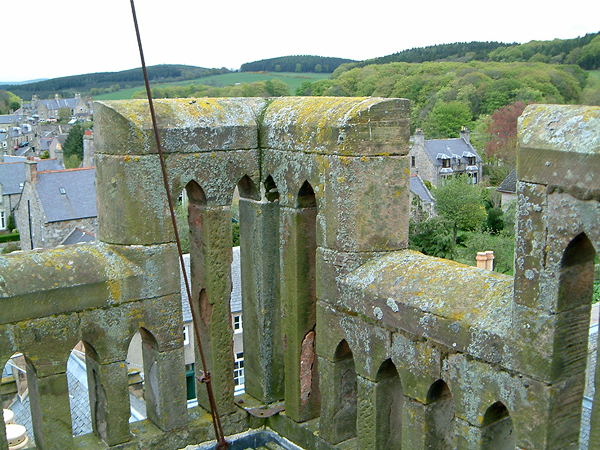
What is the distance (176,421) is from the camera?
18.3ft

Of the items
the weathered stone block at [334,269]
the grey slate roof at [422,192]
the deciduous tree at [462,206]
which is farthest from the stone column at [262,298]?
the grey slate roof at [422,192]

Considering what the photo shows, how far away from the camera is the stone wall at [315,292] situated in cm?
374

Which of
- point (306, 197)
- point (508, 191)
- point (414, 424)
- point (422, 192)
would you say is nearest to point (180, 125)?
point (306, 197)

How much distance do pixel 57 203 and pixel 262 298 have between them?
36.7 metres

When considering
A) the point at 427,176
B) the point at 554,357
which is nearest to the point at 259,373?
the point at 554,357

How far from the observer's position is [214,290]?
5.71m

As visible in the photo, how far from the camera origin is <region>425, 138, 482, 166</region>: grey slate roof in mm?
57625

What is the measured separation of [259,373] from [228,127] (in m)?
2.23

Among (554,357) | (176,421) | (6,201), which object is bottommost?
(6,201)

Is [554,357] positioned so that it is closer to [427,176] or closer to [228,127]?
[228,127]

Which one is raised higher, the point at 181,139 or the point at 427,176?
the point at 181,139

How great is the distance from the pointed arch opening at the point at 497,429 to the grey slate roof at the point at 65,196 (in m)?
37.8

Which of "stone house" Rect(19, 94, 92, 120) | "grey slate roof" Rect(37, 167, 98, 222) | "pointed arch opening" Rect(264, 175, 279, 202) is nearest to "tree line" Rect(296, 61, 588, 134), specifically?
"grey slate roof" Rect(37, 167, 98, 222)

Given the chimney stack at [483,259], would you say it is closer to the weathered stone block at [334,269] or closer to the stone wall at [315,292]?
the stone wall at [315,292]
